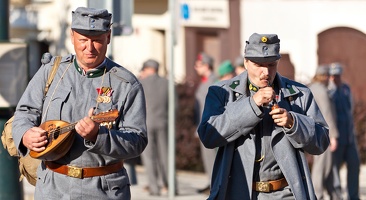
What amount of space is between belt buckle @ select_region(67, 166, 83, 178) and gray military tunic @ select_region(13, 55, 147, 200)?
0.08ft

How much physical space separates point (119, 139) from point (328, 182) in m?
8.97

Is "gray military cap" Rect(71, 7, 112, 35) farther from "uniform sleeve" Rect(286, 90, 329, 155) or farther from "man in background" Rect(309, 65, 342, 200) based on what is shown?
"man in background" Rect(309, 65, 342, 200)

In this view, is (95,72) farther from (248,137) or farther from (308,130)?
(308,130)

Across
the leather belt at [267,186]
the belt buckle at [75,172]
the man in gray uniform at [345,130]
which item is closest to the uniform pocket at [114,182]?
the belt buckle at [75,172]

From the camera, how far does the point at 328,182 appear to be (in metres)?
16.3

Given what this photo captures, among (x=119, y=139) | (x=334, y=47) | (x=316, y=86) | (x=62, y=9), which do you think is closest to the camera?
(x=119, y=139)

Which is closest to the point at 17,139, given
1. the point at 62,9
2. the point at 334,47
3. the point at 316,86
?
the point at 316,86

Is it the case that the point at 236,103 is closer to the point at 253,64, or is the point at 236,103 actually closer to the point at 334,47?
the point at 253,64

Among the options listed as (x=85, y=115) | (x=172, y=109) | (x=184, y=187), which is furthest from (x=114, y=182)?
(x=184, y=187)

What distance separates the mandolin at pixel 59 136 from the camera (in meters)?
7.52

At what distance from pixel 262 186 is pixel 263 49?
2.84ft

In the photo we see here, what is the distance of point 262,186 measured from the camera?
8125 millimetres

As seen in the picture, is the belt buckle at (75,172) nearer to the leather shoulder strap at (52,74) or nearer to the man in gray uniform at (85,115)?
the man in gray uniform at (85,115)

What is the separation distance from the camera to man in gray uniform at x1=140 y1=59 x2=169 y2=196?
17.8 metres
